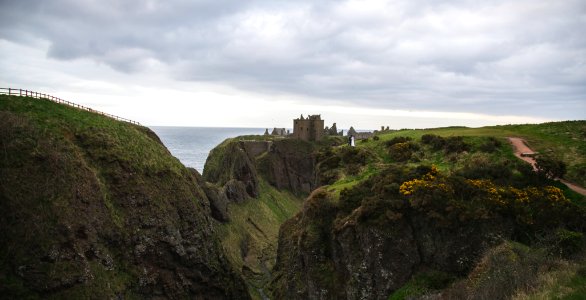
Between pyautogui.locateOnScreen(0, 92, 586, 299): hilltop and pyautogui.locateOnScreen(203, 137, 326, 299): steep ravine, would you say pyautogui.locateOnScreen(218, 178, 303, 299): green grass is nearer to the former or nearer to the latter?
pyautogui.locateOnScreen(203, 137, 326, 299): steep ravine

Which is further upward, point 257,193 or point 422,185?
point 422,185

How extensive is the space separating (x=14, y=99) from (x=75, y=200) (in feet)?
49.8

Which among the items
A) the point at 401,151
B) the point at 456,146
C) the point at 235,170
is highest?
the point at 456,146

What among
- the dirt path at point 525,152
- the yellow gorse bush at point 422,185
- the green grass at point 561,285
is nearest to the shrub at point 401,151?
the dirt path at point 525,152

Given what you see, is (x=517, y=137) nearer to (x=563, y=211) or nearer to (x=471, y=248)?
(x=563, y=211)

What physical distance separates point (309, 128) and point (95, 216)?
92.3 meters

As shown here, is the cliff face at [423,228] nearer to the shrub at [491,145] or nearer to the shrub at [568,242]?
the shrub at [568,242]

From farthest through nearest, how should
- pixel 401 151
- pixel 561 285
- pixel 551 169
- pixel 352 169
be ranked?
pixel 401 151, pixel 352 169, pixel 551 169, pixel 561 285

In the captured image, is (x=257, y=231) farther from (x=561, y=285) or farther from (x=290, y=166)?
(x=561, y=285)

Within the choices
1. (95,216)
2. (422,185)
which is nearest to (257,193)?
(95,216)

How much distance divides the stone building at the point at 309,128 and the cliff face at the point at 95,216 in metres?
77.9

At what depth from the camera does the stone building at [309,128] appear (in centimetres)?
12323

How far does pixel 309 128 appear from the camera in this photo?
4882 inches

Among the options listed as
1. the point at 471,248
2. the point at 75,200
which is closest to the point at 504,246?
the point at 471,248
